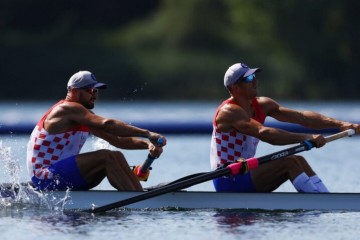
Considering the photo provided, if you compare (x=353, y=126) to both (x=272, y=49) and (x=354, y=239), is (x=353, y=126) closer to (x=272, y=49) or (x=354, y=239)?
(x=354, y=239)

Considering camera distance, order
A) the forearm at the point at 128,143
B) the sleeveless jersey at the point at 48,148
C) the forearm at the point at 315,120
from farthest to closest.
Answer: the forearm at the point at 128,143 < the forearm at the point at 315,120 < the sleeveless jersey at the point at 48,148

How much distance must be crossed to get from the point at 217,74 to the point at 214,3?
30.2 ft

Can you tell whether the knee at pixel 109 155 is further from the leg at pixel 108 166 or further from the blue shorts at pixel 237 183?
the blue shorts at pixel 237 183

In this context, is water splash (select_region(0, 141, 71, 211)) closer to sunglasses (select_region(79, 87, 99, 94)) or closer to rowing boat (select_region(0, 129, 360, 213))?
rowing boat (select_region(0, 129, 360, 213))

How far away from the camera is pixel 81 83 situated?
41.3 ft

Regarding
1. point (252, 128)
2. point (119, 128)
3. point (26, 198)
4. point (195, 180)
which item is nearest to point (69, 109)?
point (119, 128)

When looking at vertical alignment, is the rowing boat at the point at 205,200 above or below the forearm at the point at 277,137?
below

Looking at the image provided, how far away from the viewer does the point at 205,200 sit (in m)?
12.2

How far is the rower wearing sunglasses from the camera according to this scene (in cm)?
1222

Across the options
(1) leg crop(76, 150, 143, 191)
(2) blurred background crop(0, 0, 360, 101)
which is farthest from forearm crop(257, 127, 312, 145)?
(2) blurred background crop(0, 0, 360, 101)

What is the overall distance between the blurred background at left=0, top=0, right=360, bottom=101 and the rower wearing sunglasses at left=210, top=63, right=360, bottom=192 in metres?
31.9

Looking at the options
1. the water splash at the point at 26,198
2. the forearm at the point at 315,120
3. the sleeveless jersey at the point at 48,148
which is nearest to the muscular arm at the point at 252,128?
the forearm at the point at 315,120

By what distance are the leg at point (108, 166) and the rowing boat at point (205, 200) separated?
0.17 m

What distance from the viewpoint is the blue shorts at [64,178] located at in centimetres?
1223
